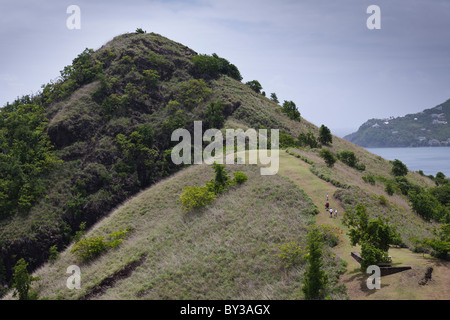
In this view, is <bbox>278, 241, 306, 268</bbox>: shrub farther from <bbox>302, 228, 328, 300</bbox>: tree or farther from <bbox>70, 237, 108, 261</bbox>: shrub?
<bbox>70, 237, 108, 261</bbox>: shrub

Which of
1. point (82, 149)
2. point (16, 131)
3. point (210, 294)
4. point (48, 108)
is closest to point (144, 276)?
point (210, 294)

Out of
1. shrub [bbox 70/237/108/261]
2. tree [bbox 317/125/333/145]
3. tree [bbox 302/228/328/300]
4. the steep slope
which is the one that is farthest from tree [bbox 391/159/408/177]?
shrub [bbox 70/237/108/261]

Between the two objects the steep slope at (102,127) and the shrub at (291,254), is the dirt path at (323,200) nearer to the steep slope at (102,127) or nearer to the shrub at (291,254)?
the shrub at (291,254)

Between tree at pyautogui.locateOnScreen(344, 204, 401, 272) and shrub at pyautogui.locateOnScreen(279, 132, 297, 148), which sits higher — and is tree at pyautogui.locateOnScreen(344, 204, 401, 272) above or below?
below

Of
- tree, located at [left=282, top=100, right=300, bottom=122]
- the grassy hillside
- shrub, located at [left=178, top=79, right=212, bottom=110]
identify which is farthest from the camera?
tree, located at [left=282, top=100, right=300, bottom=122]

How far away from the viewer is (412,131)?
6885 inches

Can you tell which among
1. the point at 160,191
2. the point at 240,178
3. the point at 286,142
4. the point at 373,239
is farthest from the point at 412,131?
the point at 373,239

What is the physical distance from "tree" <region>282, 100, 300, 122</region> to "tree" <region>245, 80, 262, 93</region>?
32.7ft

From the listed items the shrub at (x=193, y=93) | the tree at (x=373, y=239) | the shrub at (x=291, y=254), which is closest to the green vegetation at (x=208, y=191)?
the shrub at (x=291, y=254)

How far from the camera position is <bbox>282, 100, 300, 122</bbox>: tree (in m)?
61.2

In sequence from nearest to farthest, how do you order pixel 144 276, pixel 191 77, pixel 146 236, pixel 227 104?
pixel 144 276 < pixel 146 236 < pixel 227 104 < pixel 191 77

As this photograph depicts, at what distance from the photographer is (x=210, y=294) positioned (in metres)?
16.5
